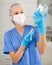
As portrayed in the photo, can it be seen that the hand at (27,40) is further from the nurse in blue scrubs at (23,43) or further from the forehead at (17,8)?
the forehead at (17,8)

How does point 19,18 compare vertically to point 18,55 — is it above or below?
above

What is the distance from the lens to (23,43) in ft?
4.66

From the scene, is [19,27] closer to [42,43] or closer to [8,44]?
[8,44]

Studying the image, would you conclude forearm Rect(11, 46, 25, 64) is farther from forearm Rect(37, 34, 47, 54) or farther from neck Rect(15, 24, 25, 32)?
neck Rect(15, 24, 25, 32)

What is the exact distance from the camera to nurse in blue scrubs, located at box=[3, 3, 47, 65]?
4.67 ft

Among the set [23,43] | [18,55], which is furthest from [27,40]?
[18,55]

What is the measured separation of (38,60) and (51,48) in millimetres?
1021

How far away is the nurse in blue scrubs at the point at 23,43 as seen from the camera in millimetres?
1423

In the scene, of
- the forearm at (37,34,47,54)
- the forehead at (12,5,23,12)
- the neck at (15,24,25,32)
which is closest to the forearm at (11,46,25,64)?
the forearm at (37,34,47,54)

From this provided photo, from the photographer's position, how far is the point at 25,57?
152 centimetres

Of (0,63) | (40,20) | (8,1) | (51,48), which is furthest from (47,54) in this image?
(40,20)

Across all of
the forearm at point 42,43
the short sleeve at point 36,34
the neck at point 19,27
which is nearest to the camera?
the forearm at point 42,43

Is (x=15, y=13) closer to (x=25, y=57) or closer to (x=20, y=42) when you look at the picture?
(x=20, y=42)

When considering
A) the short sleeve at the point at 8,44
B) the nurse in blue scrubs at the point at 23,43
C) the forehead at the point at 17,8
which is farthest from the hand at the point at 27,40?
the forehead at the point at 17,8
